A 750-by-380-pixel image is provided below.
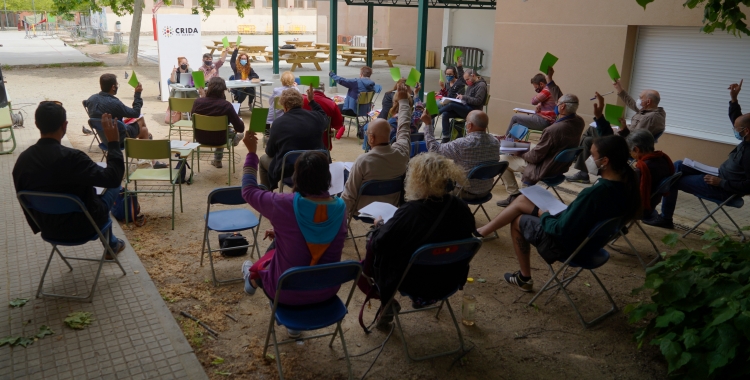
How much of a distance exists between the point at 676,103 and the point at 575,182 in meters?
2.23

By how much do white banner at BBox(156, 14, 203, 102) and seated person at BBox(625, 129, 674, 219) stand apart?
10.2m

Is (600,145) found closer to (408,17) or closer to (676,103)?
(676,103)

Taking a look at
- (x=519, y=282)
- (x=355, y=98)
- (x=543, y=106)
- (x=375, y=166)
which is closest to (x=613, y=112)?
(x=543, y=106)

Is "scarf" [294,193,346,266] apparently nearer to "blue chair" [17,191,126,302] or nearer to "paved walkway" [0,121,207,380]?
"paved walkway" [0,121,207,380]

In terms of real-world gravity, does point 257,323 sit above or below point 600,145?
below

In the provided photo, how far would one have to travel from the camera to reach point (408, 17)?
24.5 m

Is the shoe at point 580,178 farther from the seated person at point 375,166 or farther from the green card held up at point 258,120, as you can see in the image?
the green card held up at point 258,120

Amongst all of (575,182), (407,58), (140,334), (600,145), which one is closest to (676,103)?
(575,182)

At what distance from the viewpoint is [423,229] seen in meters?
Result: 3.35

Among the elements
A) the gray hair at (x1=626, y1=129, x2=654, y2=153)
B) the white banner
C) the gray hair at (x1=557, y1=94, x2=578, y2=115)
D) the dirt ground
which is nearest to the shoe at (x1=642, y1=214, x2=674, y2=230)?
the dirt ground

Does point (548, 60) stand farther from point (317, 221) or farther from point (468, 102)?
point (317, 221)

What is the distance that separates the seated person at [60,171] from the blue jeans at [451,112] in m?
6.28

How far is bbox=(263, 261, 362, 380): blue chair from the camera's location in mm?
2930

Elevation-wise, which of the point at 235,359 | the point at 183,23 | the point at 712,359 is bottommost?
the point at 235,359
